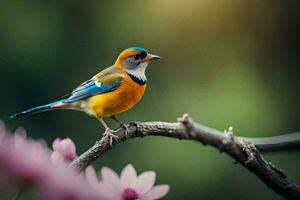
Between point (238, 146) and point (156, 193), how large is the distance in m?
0.12

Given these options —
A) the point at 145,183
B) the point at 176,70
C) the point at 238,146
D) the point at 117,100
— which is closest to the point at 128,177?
the point at 145,183

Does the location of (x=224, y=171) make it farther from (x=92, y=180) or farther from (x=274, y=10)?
(x=92, y=180)

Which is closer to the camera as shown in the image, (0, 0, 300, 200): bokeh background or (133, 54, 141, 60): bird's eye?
(133, 54, 141, 60): bird's eye

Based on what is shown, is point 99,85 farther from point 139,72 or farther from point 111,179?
point 111,179

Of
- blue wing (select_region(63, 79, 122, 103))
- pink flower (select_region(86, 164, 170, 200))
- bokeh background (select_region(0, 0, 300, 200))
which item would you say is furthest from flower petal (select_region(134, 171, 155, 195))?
bokeh background (select_region(0, 0, 300, 200))

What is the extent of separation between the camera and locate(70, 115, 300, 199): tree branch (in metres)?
0.32

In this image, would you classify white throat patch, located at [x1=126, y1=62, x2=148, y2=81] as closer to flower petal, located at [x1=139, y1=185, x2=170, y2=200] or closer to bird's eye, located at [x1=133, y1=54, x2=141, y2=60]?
bird's eye, located at [x1=133, y1=54, x2=141, y2=60]

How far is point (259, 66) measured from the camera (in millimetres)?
3031

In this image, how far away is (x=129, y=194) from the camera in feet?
0.84

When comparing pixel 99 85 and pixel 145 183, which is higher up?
pixel 99 85

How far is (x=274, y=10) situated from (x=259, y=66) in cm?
25

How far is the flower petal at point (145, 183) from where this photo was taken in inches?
10.5

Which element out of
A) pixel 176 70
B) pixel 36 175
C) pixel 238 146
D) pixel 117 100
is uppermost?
pixel 176 70

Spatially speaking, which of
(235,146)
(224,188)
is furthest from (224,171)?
(235,146)
